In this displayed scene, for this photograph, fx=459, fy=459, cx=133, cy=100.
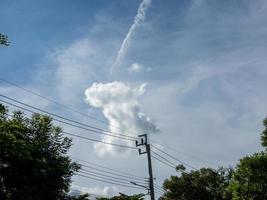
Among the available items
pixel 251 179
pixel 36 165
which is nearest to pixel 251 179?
pixel 251 179

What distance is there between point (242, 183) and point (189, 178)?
2455cm

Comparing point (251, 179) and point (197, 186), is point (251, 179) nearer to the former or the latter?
point (251, 179)

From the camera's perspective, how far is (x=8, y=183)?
41.5 metres

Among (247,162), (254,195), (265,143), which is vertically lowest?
(254,195)

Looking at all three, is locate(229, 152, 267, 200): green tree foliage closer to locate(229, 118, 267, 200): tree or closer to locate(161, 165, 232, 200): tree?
locate(229, 118, 267, 200): tree

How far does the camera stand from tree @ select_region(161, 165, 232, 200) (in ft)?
220

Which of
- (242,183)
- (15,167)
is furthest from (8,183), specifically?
(242,183)

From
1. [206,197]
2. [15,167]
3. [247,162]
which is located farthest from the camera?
[206,197]

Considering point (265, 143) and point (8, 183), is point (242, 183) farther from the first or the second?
point (8, 183)

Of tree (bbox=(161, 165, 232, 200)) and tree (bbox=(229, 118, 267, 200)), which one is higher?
tree (bbox=(161, 165, 232, 200))

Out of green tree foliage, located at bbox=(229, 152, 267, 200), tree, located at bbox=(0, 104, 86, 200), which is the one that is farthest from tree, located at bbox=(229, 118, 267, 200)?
tree, located at bbox=(0, 104, 86, 200)

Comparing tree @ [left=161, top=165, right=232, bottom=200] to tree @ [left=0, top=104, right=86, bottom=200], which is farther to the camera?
tree @ [left=161, top=165, right=232, bottom=200]

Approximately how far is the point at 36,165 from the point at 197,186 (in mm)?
32162

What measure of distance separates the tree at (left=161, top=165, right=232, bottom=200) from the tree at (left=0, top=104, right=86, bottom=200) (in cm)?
A: 2518
